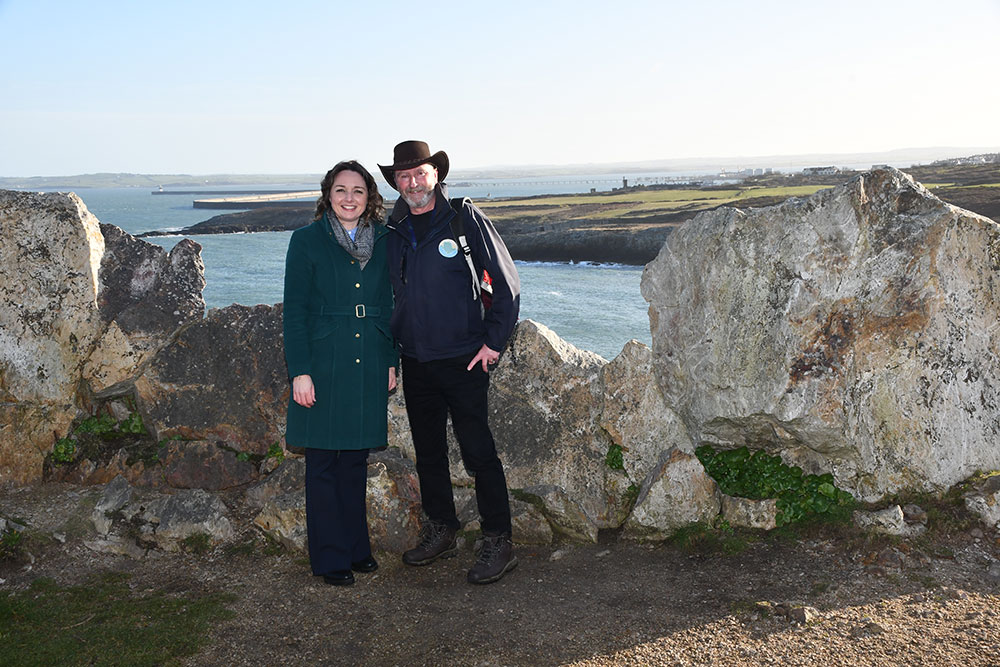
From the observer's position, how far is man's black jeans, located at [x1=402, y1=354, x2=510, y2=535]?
565 cm

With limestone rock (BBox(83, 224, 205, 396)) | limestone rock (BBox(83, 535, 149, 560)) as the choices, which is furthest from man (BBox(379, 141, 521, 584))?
limestone rock (BBox(83, 224, 205, 396))

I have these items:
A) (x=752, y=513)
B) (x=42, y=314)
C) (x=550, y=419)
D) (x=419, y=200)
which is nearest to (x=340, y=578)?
(x=550, y=419)

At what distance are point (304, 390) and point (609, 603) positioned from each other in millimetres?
2465

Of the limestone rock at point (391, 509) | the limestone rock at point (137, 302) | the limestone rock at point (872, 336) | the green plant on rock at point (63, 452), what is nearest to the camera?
the limestone rock at point (872, 336)

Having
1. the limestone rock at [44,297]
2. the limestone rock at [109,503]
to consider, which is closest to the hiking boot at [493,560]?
the limestone rock at [109,503]

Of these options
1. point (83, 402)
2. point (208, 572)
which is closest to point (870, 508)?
point (208, 572)

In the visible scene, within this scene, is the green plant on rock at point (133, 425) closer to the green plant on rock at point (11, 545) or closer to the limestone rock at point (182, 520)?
the limestone rock at point (182, 520)

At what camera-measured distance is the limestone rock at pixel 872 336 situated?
591 centimetres

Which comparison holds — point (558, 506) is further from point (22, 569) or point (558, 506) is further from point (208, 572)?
point (22, 569)

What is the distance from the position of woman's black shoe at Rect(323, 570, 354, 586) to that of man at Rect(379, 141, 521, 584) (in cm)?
48

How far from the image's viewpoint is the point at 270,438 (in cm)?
728

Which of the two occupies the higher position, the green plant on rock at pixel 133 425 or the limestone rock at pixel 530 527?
the green plant on rock at pixel 133 425

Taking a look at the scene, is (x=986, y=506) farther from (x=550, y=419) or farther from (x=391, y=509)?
(x=391, y=509)

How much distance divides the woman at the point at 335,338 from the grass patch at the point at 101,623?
86 cm
